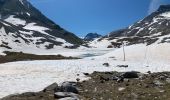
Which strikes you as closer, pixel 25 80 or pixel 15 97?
pixel 15 97

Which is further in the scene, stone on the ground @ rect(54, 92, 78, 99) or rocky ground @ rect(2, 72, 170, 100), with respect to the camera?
rocky ground @ rect(2, 72, 170, 100)

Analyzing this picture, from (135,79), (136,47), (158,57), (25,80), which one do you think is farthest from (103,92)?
(136,47)

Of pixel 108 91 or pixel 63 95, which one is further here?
pixel 108 91

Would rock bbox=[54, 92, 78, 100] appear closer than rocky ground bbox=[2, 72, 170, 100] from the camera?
Yes

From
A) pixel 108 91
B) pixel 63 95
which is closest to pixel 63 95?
pixel 63 95

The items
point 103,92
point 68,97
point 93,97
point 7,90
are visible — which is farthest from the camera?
point 7,90

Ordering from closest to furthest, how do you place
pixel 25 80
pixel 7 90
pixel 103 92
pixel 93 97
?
1. pixel 93 97
2. pixel 103 92
3. pixel 7 90
4. pixel 25 80

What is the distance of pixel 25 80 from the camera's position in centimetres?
3653

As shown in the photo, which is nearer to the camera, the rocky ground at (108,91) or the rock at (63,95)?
the rock at (63,95)

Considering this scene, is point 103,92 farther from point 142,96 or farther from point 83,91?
point 142,96

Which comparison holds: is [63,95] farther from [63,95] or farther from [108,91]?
[108,91]

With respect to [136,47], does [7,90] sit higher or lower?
lower

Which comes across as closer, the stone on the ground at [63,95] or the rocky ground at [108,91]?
the stone on the ground at [63,95]

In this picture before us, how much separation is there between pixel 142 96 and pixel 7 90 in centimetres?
1143
